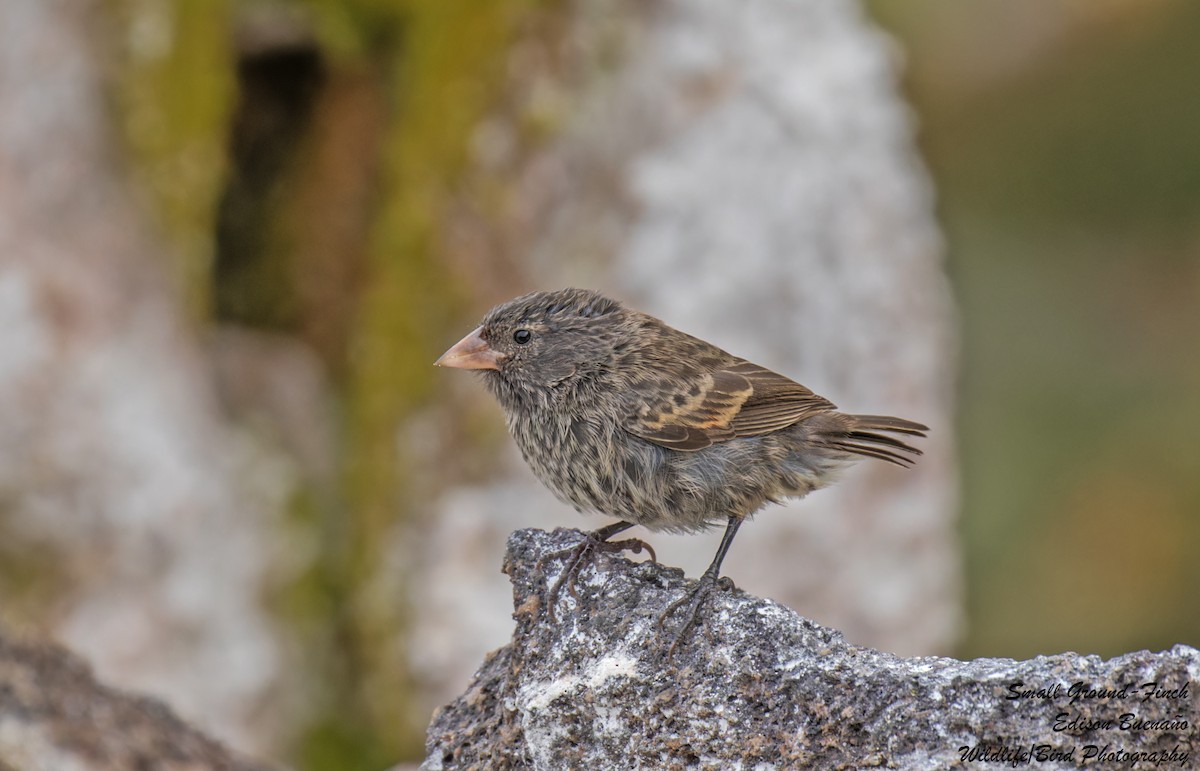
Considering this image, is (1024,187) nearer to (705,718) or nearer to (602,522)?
(602,522)

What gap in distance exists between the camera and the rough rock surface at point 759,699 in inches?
105

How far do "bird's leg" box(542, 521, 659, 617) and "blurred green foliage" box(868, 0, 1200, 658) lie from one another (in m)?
6.12

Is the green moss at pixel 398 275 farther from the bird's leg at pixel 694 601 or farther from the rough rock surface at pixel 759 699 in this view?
the bird's leg at pixel 694 601

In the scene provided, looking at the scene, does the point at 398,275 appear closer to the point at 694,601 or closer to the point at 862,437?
the point at 862,437

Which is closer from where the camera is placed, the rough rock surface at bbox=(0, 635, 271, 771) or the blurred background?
the rough rock surface at bbox=(0, 635, 271, 771)

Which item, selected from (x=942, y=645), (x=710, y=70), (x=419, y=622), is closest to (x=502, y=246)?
(x=710, y=70)

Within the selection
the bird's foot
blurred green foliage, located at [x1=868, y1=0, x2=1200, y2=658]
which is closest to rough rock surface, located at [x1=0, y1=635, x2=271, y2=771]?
the bird's foot

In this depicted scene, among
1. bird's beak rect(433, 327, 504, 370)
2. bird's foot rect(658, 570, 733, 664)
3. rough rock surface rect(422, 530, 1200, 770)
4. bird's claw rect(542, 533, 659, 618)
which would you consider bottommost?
rough rock surface rect(422, 530, 1200, 770)

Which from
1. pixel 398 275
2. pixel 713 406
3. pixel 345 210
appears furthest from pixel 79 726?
pixel 345 210

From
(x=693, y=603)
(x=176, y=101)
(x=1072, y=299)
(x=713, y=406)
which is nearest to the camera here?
(x=693, y=603)

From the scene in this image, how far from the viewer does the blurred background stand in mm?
6676

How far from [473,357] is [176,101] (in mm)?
3320

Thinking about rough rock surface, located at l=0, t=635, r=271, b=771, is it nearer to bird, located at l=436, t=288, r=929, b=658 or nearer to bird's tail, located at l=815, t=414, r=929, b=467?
bird, located at l=436, t=288, r=929, b=658

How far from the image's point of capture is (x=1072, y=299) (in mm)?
11156
